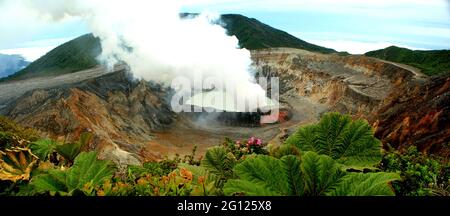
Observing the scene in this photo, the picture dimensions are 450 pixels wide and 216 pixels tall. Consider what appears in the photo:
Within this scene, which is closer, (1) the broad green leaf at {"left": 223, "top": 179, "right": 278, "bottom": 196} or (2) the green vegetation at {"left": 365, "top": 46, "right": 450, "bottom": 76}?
(1) the broad green leaf at {"left": 223, "top": 179, "right": 278, "bottom": 196}

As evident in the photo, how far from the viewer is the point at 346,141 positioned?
321cm

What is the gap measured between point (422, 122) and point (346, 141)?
63.3 ft

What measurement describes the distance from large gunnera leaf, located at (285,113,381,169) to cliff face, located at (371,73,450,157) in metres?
11.5

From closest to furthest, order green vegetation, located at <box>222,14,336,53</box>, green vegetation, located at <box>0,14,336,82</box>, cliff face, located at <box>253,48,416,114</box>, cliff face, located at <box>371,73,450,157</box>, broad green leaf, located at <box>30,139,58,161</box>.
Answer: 1. broad green leaf, located at <box>30,139,58,161</box>
2. cliff face, located at <box>371,73,450,157</box>
3. cliff face, located at <box>253,48,416,114</box>
4. green vegetation, located at <box>0,14,336,82</box>
5. green vegetation, located at <box>222,14,336,53</box>

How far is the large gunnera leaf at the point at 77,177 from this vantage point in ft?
9.54

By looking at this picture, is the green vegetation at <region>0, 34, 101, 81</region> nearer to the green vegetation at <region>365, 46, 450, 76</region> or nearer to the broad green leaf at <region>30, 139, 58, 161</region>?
the green vegetation at <region>365, 46, 450, 76</region>

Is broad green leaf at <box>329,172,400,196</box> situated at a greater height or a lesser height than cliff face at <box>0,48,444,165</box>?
greater

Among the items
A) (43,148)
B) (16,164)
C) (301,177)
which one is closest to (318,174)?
(301,177)

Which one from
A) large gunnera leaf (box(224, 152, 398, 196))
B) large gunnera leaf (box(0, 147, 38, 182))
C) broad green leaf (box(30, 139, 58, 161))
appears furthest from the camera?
broad green leaf (box(30, 139, 58, 161))

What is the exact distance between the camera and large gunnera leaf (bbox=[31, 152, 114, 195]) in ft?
9.54

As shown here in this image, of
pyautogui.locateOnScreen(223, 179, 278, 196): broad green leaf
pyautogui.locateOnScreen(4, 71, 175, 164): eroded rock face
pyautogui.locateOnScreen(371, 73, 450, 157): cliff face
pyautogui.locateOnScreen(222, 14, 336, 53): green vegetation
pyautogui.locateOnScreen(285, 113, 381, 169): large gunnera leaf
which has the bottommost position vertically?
A: pyautogui.locateOnScreen(4, 71, 175, 164): eroded rock face

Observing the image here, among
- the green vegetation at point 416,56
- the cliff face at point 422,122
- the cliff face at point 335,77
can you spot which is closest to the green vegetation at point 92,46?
the green vegetation at point 416,56

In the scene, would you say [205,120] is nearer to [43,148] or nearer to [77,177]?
[43,148]

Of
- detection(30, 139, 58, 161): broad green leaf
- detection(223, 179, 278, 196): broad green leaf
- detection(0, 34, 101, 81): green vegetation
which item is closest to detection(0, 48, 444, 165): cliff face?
detection(30, 139, 58, 161): broad green leaf
